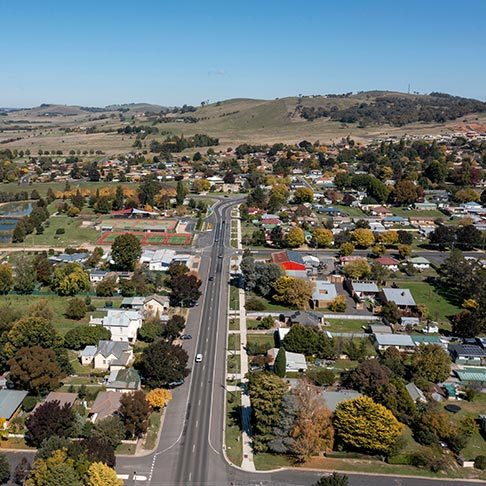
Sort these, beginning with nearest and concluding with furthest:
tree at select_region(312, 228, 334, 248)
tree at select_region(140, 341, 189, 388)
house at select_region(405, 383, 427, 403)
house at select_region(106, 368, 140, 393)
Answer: house at select_region(405, 383, 427, 403) < house at select_region(106, 368, 140, 393) < tree at select_region(140, 341, 189, 388) < tree at select_region(312, 228, 334, 248)

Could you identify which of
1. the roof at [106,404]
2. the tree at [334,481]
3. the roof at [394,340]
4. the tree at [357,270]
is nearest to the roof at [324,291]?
the tree at [357,270]

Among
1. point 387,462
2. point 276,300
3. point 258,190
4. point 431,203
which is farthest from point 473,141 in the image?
point 387,462

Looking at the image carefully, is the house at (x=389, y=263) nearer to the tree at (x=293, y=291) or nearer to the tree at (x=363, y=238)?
the tree at (x=363, y=238)

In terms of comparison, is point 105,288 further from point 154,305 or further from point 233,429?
point 233,429

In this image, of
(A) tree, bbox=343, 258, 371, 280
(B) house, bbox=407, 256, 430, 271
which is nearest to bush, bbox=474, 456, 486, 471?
(A) tree, bbox=343, 258, 371, 280

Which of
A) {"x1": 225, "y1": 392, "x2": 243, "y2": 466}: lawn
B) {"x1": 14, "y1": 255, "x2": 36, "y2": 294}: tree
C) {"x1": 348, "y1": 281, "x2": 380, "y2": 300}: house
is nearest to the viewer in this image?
{"x1": 225, "y1": 392, "x2": 243, "y2": 466}: lawn

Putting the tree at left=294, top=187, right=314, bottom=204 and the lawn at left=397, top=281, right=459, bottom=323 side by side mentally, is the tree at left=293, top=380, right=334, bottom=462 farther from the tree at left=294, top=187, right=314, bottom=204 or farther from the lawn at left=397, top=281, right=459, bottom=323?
the tree at left=294, top=187, right=314, bottom=204

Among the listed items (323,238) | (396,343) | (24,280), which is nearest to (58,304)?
(24,280)
